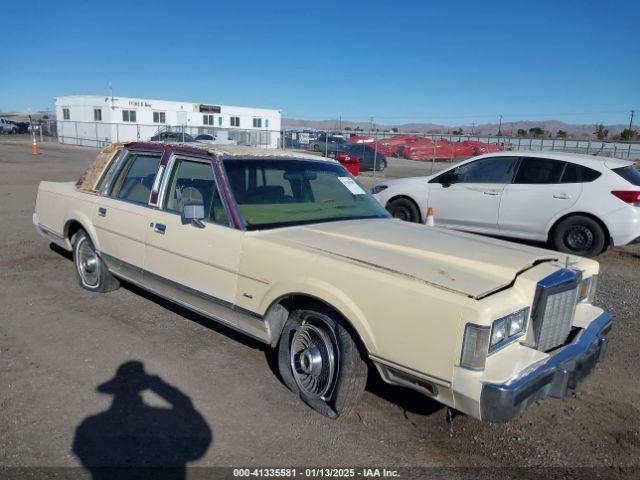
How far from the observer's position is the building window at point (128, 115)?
39.5 meters

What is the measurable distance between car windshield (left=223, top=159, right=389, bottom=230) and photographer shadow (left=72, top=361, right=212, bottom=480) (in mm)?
1356

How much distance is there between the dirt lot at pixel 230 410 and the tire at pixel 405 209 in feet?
14.9

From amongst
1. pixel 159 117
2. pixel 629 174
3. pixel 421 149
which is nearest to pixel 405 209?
pixel 629 174

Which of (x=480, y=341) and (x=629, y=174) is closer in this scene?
(x=480, y=341)

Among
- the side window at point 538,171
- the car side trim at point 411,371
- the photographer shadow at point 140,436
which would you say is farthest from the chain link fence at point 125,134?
the car side trim at point 411,371

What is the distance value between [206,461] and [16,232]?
23.6 ft

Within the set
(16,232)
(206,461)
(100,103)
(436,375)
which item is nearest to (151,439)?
(206,461)

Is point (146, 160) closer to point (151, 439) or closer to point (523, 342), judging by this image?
point (151, 439)

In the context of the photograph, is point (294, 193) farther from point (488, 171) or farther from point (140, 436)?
point (488, 171)

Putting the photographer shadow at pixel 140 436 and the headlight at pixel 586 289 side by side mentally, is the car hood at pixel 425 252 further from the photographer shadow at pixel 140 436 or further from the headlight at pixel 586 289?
the photographer shadow at pixel 140 436

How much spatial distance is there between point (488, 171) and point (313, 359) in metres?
6.24

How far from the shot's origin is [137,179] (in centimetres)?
512

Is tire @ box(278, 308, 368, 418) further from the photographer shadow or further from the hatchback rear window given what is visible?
the hatchback rear window

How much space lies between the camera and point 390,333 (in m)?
2.97
